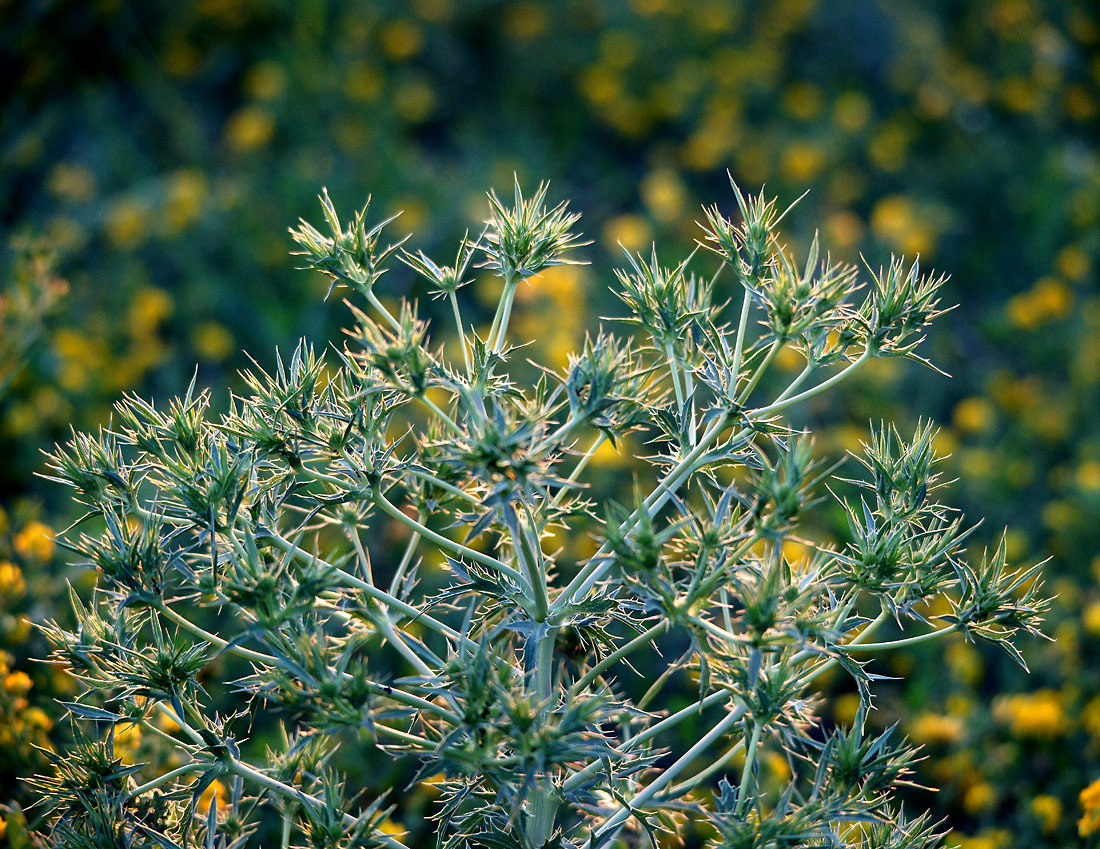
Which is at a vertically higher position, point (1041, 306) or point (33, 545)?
point (1041, 306)

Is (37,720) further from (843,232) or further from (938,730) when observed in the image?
(843,232)

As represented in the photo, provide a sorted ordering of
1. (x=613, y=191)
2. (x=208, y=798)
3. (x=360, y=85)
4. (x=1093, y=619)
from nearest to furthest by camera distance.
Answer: (x=208, y=798)
(x=1093, y=619)
(x=613, y=191)
(x=360, y=85)

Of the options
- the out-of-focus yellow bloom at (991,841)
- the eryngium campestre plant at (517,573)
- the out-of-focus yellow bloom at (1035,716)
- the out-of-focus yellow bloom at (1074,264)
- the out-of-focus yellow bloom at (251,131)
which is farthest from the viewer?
the out-of-focus yellow bloom at (251,131)

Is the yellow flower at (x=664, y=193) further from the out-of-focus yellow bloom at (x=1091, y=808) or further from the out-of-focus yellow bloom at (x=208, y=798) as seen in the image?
the out-of-focus yellow bloom at (x=208, y=798)

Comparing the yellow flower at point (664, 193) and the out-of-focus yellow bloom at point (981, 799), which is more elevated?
the yellow flower at point (664, 193)

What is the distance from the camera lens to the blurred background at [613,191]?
2705 millimetres

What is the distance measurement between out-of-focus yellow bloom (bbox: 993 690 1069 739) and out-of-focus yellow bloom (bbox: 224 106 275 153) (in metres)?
4.05

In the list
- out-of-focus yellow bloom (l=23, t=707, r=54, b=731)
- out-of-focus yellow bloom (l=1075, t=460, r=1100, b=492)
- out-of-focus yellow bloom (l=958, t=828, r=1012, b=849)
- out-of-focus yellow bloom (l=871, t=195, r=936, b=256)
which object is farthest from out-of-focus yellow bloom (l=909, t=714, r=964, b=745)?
out-of-focus yellow bloom (l=871, t=195, r=936, b=256)

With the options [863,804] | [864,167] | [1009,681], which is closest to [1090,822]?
[1009,681]

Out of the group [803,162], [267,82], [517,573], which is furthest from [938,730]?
[267,82]

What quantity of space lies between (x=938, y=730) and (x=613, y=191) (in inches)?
122

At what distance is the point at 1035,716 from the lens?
7.97 feet

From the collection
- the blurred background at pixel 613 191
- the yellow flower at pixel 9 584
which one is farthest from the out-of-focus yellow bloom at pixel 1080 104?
the yellow flower at pixel 9 584

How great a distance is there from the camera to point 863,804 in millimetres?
1272
